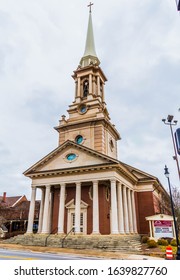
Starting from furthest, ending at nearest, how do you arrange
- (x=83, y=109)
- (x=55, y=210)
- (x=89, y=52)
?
(x=89, y=52), (x=83, y=109), (x=55, y=210)

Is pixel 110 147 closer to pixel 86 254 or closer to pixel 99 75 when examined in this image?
pixel 99 75

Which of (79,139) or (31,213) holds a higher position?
(79,139)

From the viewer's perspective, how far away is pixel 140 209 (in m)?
31.7

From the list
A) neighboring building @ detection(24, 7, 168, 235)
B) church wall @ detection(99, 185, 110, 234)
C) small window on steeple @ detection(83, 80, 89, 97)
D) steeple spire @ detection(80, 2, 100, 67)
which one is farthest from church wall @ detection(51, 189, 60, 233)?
steeple spire @ detection(80, 2, 100, 67)

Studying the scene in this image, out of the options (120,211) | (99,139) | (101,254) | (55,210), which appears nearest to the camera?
(101,254)

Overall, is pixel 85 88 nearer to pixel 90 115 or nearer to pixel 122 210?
pixel 90 115

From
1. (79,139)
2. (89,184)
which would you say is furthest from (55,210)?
(79,139)

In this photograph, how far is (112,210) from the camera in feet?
73.0

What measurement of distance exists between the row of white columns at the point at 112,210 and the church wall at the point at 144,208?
2269 mm

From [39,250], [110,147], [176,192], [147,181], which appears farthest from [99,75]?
[39,250]

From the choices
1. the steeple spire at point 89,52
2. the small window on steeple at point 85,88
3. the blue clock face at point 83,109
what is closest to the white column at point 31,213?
the blue clock face at point 83,109

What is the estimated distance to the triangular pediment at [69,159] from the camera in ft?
82.1

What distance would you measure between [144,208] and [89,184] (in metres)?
9.65

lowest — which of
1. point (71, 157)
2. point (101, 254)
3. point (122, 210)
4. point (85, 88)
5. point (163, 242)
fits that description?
point (101, 254)
